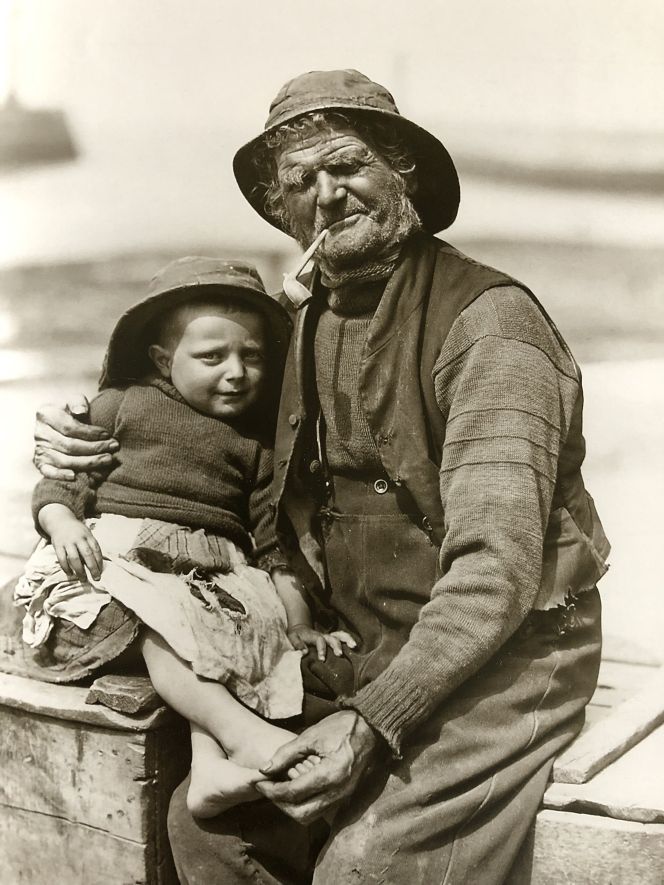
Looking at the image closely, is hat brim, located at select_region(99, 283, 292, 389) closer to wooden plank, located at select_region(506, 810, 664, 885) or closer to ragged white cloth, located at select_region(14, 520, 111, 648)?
ragged white cloth, located at select_region(14, 520, 111, 648)

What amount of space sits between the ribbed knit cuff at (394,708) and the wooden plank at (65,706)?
19.6 inches

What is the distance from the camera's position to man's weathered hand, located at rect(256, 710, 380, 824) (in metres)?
1.88

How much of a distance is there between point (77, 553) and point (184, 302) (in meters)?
0.60

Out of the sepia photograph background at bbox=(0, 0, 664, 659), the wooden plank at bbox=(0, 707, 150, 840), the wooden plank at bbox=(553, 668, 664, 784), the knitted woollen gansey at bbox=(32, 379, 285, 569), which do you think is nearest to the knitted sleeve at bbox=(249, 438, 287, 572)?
the knitted woollen gansey at bbox=(32, 379, 285, 569)

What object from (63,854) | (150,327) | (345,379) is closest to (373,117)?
(345,379)

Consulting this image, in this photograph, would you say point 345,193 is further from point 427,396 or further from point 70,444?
point 70,444

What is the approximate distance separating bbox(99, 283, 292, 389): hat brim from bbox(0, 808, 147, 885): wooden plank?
3.25ft

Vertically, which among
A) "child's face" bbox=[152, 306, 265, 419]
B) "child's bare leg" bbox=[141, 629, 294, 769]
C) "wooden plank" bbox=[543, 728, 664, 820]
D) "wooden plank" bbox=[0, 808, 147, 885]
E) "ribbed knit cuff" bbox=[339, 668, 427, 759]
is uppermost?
"child's face" bbox=[152, 306, 265, 419]

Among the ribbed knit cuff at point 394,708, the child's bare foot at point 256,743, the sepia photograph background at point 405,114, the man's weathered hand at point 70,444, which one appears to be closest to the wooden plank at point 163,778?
the child's bare foot at point 256,743

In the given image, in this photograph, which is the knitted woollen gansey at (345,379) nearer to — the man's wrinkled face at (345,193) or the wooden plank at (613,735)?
the man's wrinkled face at (345,193)

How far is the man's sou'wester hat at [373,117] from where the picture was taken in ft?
7.04

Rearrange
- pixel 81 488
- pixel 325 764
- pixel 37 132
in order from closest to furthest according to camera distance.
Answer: pixel 325 764, pixel 81 488, pixel 37 132

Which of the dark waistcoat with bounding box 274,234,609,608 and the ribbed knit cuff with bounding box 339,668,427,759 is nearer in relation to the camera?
the ribbed knit cuff with bounding box 339,668,427,759

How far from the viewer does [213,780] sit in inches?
80.6
